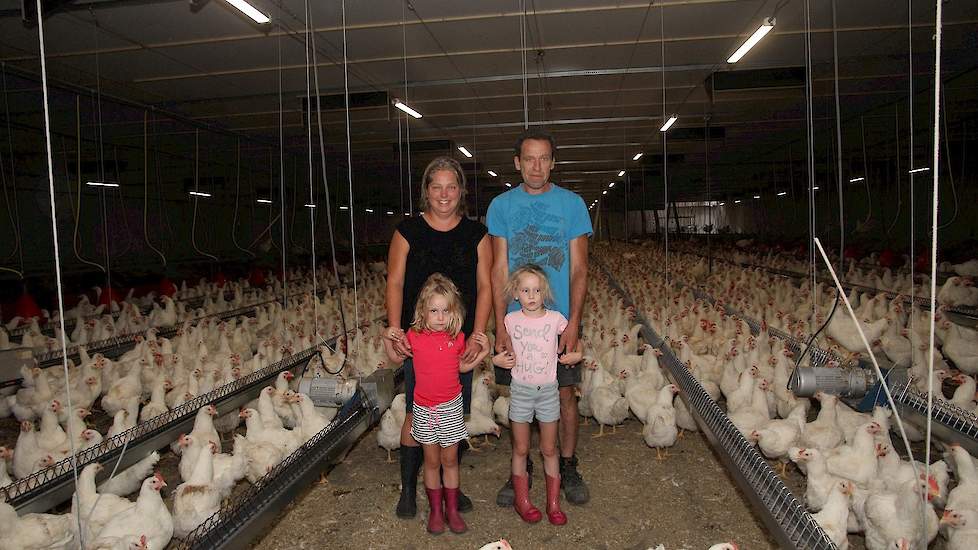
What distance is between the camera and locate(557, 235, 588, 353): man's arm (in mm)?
2547

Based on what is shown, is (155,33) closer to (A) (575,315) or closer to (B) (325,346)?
(B) (325,346)

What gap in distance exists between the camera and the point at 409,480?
8.89 ft

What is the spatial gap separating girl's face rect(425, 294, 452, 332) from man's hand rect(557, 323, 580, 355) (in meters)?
0.49

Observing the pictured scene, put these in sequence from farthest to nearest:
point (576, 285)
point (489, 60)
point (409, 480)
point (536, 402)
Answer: point (489, 60) → point (409, 480) → point (576, 285) → point (536, 402)

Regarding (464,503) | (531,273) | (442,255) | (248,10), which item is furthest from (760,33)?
(464,503)

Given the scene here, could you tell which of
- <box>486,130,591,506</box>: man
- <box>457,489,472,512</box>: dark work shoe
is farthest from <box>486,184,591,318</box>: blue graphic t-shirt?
<box>457,489,472,512</box>: dark work shoe

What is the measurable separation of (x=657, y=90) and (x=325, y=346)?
638 cm

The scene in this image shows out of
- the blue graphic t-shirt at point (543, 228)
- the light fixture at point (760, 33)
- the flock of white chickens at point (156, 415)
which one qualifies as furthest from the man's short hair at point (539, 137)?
the light fixture at point (760, 33)

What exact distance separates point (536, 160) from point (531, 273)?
474 millimetres

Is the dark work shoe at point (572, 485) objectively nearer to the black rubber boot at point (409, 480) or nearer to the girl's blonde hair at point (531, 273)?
the black rubber boot at point (409, 480)

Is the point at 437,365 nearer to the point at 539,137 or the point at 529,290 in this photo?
the point at 529,290

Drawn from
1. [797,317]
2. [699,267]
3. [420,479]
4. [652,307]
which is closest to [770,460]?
[420,479]

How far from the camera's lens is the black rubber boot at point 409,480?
2.66 m

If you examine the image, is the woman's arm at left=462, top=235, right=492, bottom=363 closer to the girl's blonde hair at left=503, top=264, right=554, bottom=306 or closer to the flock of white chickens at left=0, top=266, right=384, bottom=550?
the girl's blonde hair at left=503, top=264, right=554, bottom=306
